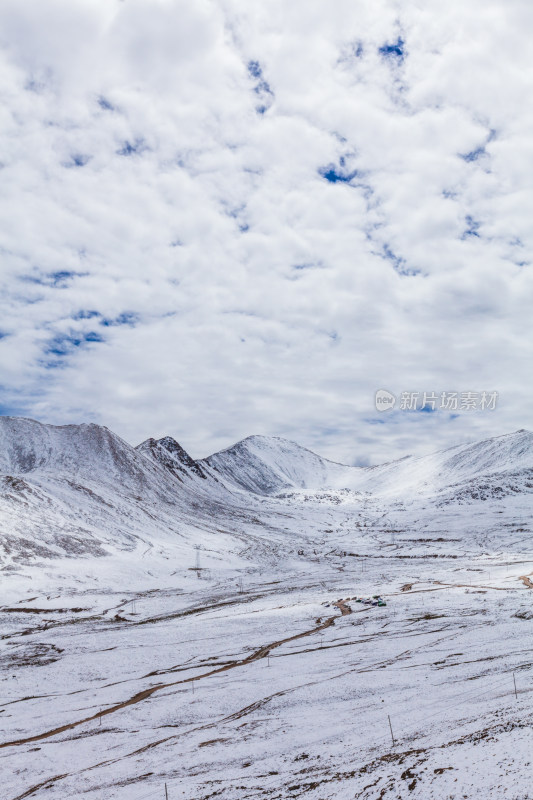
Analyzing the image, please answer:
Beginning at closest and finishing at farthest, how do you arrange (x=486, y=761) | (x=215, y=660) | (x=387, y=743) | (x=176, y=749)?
(x=486, y=761), (x=387, y=743), (x=176, y=749), (x=215, y=660)

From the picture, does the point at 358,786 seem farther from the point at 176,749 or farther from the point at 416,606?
the point at 416,606

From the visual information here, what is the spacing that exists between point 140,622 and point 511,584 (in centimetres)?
6017

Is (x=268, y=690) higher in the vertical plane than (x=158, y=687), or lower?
higher

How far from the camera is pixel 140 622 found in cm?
7625

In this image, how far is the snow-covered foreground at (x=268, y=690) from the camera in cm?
2145

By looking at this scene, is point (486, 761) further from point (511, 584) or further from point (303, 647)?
point (511, 584)

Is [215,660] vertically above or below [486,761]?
below

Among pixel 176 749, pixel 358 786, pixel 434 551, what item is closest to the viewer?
pixel 358 786

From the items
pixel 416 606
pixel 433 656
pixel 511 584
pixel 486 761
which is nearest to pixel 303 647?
pixel 433 656

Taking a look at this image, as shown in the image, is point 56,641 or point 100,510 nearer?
point 56,641

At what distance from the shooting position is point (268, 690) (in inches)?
1475

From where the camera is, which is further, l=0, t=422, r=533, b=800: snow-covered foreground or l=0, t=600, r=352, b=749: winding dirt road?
l=0, t=600, r=352, b=749: winding dirt road

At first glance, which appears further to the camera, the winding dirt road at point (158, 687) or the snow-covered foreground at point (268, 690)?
the winding dirt road at point (158, 687)

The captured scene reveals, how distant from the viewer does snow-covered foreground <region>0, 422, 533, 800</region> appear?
21453 millimetres
